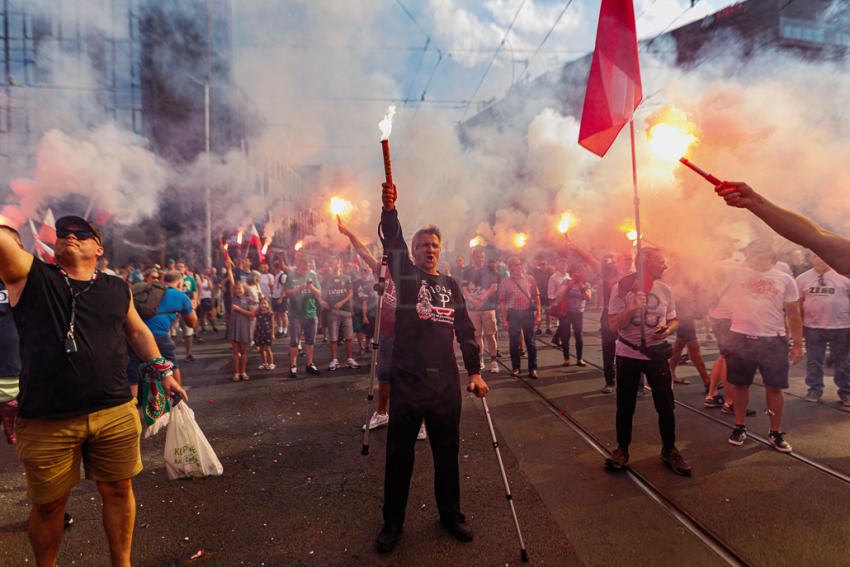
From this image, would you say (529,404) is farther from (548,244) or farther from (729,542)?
(548,244)

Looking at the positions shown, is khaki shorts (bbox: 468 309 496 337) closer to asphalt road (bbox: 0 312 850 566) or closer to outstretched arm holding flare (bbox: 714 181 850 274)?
asphalt road (bbox: 0 312 850 566)

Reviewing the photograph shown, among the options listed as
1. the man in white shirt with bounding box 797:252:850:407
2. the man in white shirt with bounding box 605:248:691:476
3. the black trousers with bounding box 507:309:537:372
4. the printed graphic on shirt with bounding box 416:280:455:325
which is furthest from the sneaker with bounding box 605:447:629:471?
the man in white shirt with bounding box 797:252:850:407

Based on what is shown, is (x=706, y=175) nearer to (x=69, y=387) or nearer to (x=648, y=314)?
(x=648, y=314)

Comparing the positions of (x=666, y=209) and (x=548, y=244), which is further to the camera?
(x=548, y=244)

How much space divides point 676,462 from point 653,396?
53cm

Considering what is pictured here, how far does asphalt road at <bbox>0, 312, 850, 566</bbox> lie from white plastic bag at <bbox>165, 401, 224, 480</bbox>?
354 mm

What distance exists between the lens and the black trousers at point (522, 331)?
6.45 meters

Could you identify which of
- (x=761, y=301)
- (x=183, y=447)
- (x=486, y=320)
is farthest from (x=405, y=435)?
(x=486, y=320)

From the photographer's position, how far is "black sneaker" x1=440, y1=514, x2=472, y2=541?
2.51 metres

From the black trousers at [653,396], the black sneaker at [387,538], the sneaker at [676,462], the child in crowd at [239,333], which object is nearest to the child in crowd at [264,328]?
the child in crowd at [239,333]

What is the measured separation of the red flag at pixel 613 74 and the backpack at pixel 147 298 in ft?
14.5

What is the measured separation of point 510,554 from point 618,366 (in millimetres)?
1933

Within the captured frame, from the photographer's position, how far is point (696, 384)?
600 cm

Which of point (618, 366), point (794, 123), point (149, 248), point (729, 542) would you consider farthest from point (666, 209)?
point (149, 248)
